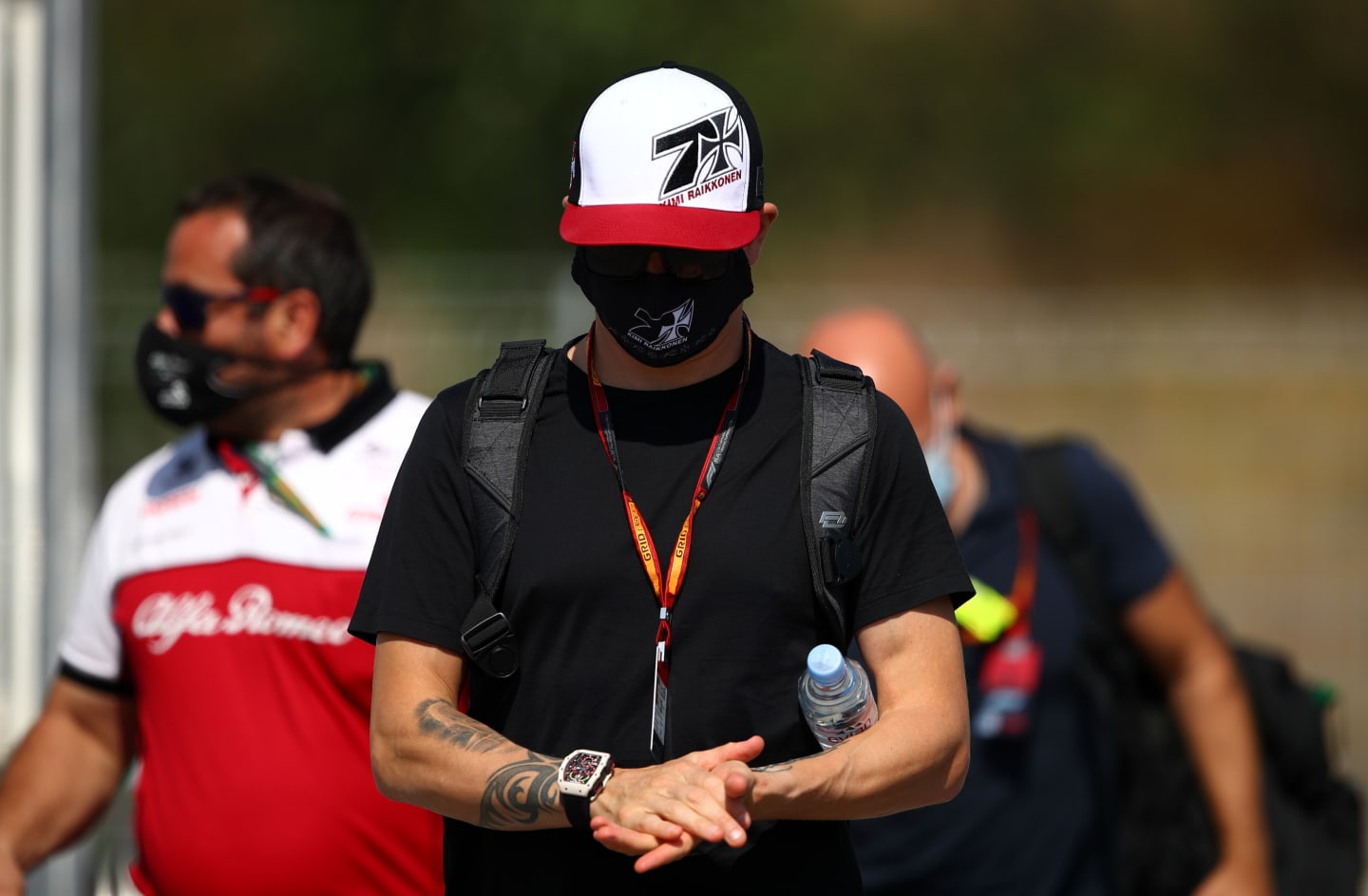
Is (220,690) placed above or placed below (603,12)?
below

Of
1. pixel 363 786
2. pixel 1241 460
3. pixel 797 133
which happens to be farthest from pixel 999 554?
pixel 797 133

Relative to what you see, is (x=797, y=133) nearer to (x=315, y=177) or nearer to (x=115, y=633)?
(x=315, y=177)

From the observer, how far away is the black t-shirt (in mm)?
2326

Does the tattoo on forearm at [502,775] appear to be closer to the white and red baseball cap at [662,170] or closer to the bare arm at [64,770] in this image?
the white and red baseball cap at [662,170]

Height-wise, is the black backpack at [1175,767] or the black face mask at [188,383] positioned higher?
the black face mask at [188,383]

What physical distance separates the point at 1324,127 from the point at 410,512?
22.1m

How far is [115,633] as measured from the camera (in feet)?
11.9

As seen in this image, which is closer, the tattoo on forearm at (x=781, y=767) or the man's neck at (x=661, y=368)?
the tattoo on forearm at (x=781, y=767)

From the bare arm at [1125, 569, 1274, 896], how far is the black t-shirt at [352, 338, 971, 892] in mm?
2250

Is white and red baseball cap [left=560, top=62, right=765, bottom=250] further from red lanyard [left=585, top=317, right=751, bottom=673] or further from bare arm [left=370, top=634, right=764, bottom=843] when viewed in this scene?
bare arm [left=370, top=634, right=764, bottom=843]

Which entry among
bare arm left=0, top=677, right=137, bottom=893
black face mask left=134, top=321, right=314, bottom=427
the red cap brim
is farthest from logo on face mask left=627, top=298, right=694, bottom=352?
bare arm left=0, top=677, right=137, bottom=893

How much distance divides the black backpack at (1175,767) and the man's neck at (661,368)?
2.16 m

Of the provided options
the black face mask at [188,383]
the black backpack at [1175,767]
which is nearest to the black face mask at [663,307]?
the black face mask at [188,383]

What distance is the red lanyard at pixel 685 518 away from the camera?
232 centimetres
